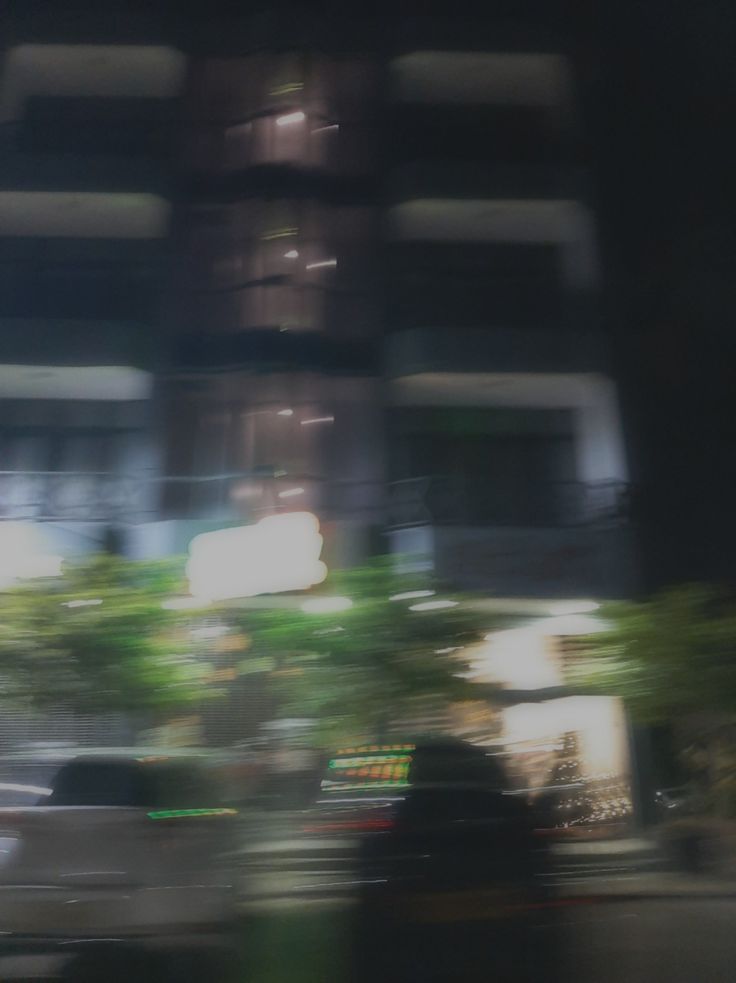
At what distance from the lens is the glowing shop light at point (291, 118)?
1202cm

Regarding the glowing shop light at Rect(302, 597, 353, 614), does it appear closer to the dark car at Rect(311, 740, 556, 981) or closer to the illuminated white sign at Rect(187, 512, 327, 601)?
the illuminated white sign at Rect(187, 512, 327, 601)

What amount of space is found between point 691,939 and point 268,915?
2.38 meters

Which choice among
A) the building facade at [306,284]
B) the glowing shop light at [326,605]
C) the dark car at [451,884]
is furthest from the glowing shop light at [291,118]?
the dark car at [451,884]

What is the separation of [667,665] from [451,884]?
8.69 feet

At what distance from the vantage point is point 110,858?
461 cm

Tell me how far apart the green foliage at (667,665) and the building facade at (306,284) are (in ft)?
10.1

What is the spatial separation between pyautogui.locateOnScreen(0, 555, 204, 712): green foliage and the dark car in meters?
2.04

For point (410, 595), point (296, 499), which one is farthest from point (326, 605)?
point (296, 499)

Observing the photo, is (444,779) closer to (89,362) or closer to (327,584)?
(327,584)

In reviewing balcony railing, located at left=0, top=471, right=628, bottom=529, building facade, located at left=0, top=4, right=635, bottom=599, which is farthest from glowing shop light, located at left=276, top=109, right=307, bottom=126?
balcony railing, located at left=0, top=471, right=628, bottom=529

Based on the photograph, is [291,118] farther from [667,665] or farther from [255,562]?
[667,665]

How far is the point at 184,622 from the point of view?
6.57 meters

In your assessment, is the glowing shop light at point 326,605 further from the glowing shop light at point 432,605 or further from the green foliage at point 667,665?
the green foliage at point 667,665

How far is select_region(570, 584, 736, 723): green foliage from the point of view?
20.4 feet
